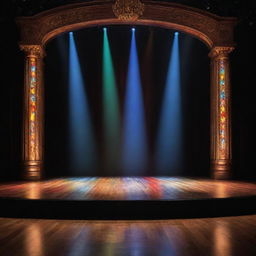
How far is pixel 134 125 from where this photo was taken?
31.7 feet

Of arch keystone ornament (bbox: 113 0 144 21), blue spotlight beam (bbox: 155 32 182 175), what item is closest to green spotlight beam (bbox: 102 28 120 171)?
blue spotlight beam (bbox: 155 32 182 175)

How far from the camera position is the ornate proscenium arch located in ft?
26.8

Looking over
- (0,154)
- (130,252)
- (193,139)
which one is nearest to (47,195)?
(130,252)

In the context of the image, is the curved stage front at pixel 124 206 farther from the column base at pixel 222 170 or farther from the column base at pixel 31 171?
the column base at pixel 222 170

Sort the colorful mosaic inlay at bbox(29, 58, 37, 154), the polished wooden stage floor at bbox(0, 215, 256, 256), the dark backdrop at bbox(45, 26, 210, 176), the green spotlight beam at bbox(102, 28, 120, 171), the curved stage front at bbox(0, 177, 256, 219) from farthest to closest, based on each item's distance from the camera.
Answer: the green spotlight beam at bbox(102, 28, 120, 171) < the dark backdrop at bbox(45, 26, 210, 176) < the colorful mosaic inlay at bbox(29, 58, 37, 154) < the curved stage front at bbox(0, 177, 256, 219) < the polished wooden stage floor at bbox(0, 215, 256, 256)

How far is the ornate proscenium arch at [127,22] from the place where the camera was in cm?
818

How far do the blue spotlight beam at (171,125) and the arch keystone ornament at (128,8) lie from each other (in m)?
1.64

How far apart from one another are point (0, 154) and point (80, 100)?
2.39 m

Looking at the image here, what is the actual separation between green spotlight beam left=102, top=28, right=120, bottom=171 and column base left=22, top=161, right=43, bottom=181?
203 cm

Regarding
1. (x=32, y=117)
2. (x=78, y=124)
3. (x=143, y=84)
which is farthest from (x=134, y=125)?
(x=32, y=117)

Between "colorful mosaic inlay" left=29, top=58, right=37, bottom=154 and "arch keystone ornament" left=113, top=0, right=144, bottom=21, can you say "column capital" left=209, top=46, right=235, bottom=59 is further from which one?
"colorful mosaic inlay" left=29, top=58, right=37, bottom=154

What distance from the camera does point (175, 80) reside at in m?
9.76

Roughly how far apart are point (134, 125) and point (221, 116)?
226cm

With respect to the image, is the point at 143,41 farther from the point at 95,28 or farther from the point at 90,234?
the point at 90,234
